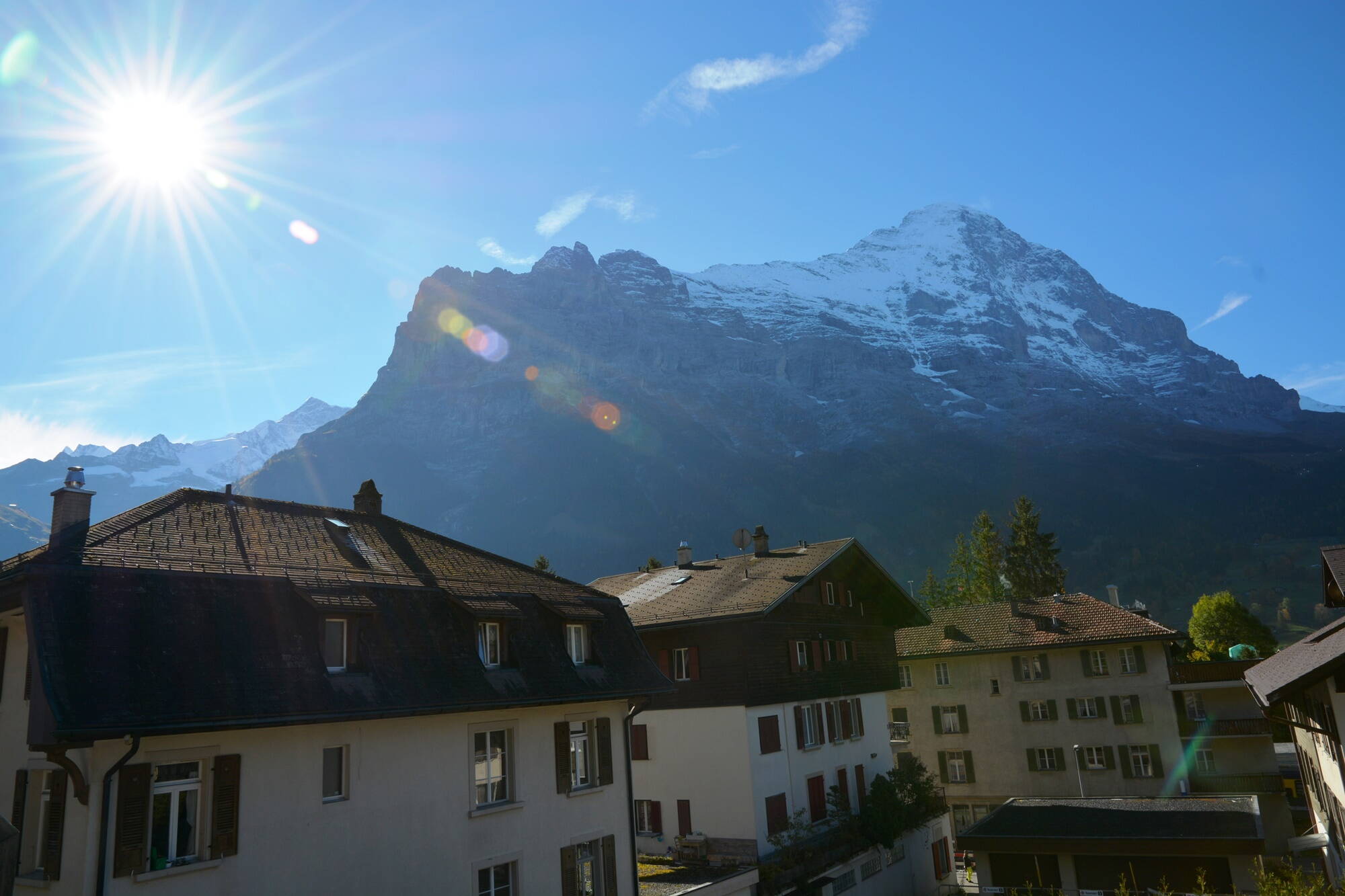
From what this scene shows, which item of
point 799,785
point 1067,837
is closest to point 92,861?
point 799,785

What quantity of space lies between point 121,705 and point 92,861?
7.90 feet

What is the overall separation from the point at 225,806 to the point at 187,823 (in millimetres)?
615

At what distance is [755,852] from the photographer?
28.7m

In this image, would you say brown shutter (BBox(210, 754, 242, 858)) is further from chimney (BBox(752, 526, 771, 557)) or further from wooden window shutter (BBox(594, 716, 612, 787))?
chimney (BBox(752, 526, 771, 557))

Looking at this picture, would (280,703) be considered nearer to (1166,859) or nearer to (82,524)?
(82,524)

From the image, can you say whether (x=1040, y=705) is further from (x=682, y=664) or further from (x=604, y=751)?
(x=604, y=751)

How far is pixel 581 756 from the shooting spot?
22.5 meters

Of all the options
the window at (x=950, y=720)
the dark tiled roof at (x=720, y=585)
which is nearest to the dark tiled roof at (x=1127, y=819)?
the window at (x=950, y=720)

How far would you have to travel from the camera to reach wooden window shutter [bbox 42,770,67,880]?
1384 cm

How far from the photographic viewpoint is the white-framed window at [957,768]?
162ft

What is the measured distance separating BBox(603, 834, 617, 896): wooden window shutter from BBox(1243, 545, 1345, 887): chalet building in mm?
15174

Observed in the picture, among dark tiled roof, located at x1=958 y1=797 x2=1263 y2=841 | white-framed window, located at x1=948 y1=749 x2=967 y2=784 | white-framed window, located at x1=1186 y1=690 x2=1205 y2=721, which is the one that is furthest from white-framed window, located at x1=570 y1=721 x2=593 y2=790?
white-framed window, located at x1=1186 y1=690 x2=1205 y2=721

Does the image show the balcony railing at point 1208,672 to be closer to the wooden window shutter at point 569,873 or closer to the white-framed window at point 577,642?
the white-framed window at point 577,642

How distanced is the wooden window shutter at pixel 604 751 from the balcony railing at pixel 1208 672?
1357 inches
